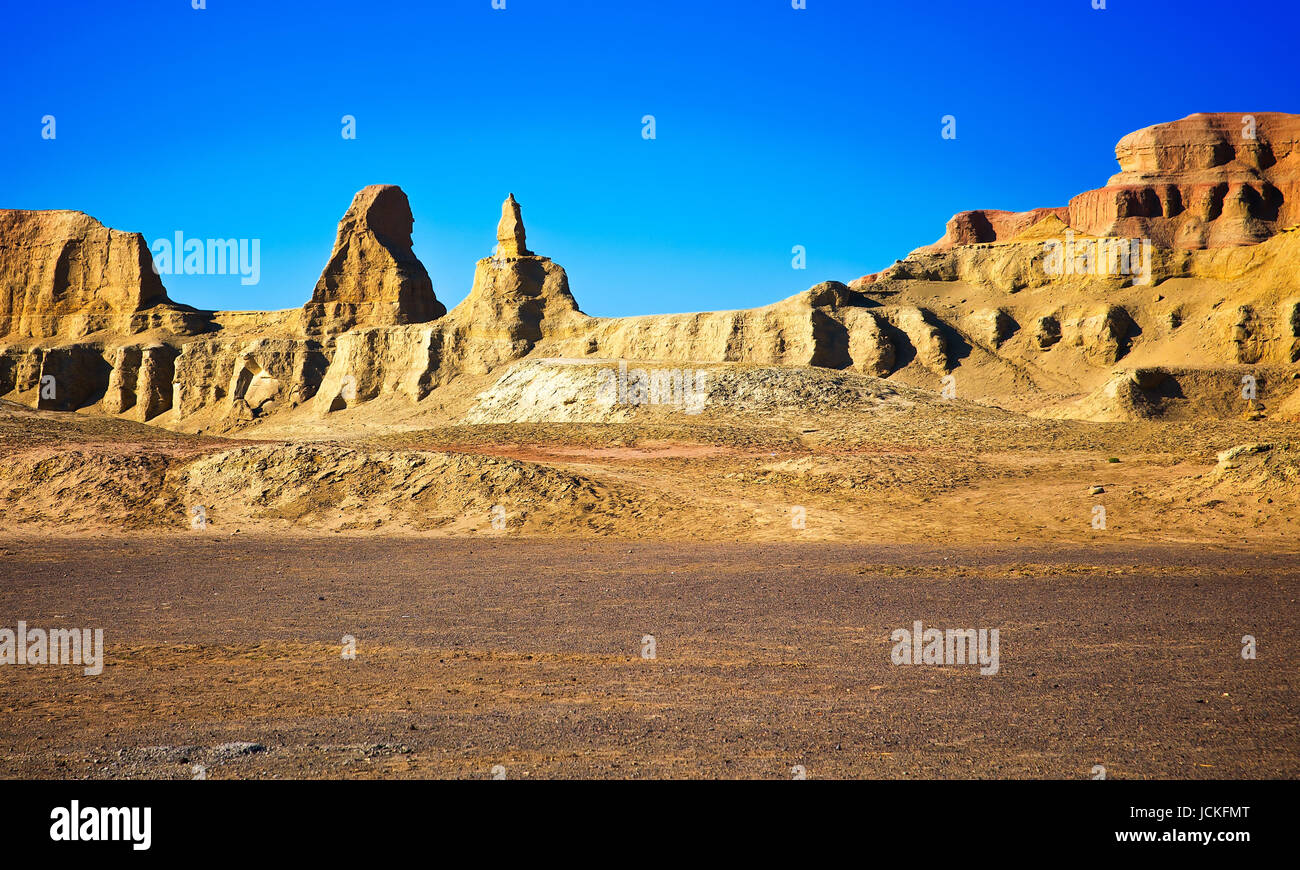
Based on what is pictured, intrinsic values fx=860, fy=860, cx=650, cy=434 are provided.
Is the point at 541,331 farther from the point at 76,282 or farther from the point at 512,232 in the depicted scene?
the point at 76,282

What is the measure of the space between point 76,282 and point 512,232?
140 feet

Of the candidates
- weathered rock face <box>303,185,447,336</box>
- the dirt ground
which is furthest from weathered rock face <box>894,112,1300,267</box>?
the dirt ground

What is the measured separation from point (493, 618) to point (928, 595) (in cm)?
628

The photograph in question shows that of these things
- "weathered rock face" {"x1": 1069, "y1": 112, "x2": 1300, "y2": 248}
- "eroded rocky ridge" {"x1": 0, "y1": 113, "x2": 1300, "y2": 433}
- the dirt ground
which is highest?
"weathered rock face" {"x1": 1069, "y1": 112, "x2": 1300, "y2": 248}

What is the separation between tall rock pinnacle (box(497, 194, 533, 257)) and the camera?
6975 cm

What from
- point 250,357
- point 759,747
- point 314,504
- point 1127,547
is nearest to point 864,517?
A: point 1127,547

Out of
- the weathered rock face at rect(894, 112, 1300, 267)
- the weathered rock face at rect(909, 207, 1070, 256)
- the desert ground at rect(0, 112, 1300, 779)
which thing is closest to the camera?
the desert ground at rect(0, 112, 1300, 779)

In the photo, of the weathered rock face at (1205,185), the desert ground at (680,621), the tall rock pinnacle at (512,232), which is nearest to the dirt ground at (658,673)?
the desert ground at (680,621)

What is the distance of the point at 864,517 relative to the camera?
20938 mm

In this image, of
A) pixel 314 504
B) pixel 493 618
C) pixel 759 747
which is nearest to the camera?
pixel 759 747

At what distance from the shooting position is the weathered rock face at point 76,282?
7800 centimetres

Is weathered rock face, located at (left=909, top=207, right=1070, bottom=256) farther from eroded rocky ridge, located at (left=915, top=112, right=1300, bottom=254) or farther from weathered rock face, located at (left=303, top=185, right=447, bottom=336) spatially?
weathered rock face, located at (left=303, top=185, right=447, bottom=336)

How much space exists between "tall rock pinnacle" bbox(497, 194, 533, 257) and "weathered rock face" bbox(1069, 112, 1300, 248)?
63.9 m
